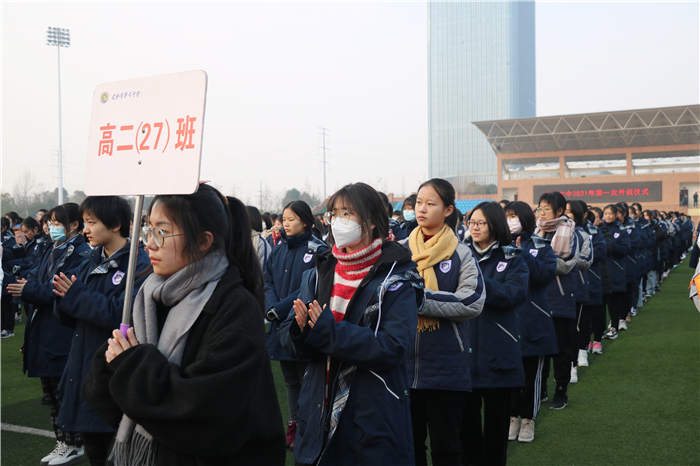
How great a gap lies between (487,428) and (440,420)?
0.72 metres

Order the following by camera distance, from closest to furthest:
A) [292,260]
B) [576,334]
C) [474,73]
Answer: [292,260] → [576,334] → [474,73]

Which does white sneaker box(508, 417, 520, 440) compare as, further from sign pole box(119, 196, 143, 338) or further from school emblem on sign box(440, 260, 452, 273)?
sign pole box(119, 196, 143, 338)

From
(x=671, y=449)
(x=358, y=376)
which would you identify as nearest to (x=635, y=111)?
(x=671, y=449)

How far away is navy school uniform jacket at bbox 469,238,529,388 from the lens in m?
3.73

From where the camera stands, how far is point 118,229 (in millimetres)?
3428

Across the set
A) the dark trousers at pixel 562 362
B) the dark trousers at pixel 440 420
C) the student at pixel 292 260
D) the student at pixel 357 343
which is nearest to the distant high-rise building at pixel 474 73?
the dark trousers at pixel 562 362

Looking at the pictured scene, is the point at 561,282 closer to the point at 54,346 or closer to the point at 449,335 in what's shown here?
the point at 449,335

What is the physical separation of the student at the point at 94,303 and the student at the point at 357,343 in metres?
1.07

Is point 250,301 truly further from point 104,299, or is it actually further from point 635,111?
point 635,111

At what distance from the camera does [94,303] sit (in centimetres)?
300

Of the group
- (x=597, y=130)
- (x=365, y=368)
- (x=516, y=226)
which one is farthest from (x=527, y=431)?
(x=597, y=130)

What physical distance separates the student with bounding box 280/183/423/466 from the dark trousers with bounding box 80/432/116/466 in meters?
1.34

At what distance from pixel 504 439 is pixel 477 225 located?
148 cm

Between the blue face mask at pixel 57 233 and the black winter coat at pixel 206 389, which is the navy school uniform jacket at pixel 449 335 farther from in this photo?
the blue face mask at pixel 57 233
